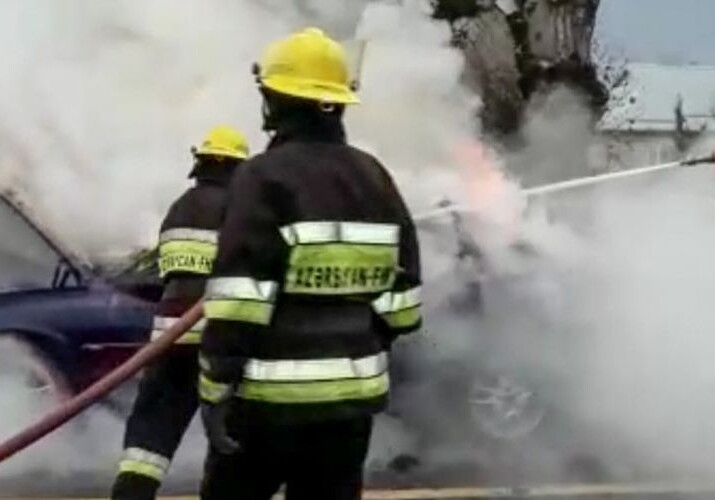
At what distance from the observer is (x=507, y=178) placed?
35.9ft

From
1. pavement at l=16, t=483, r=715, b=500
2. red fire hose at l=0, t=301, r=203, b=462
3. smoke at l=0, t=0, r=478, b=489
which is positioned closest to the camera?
red fire hose at l=0, t=301, r=203, b=462

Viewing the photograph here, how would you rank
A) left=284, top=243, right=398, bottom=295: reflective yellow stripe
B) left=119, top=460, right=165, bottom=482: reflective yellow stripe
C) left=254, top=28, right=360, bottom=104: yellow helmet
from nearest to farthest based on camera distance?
1. left=284, top=243, right=398, bottom=295: reflective yellow stripe
2. left=254, top=28, right=360, bottom=104: yellow helmet
3. left=119, top=460, right=165, bottom=482: reflective yellow stripe

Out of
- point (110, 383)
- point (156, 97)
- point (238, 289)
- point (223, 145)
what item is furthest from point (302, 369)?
point (156, 97)

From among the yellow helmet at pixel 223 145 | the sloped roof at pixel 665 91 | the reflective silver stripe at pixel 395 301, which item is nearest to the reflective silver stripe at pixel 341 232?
the reflective silver stripe at pixel 395 301

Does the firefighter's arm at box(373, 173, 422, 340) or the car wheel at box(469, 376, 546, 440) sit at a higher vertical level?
the firefighter's arm at box(373, 173, 422, 340)

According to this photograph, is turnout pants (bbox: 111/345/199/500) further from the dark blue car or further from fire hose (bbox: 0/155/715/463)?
the dark blue car

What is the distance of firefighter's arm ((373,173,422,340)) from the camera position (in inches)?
219

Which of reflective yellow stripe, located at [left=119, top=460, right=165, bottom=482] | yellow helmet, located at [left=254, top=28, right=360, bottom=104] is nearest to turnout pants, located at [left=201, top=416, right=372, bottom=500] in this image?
yellow helmet, located at [left=254, top=28, right=360, bottom=104]

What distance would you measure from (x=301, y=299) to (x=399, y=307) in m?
0.37

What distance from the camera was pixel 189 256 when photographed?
771 centimetres

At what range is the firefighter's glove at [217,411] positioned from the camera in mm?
5238

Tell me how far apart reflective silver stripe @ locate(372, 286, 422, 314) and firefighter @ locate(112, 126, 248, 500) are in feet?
6.35

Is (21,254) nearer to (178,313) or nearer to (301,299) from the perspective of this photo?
(178,313)

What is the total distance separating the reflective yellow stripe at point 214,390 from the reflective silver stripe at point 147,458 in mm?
2200
